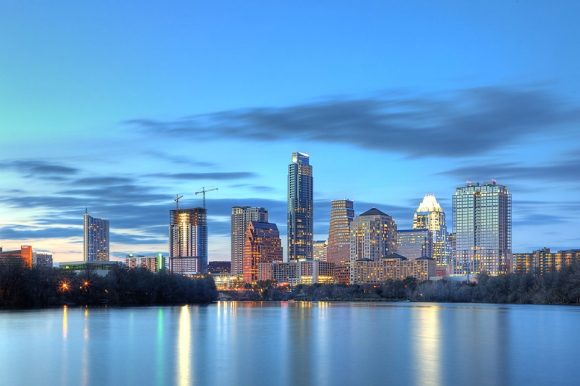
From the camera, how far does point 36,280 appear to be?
11138cm

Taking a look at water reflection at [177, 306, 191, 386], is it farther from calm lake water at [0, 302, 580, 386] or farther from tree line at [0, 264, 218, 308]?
tree line at [0, 264, 218, 308]

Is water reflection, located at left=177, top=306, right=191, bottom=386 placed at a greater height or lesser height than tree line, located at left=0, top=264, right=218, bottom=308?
greater

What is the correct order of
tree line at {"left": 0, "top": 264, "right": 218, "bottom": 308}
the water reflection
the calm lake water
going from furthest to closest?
tree line at {"left": 0, "top": 264, "right": 218, "bottom": 308} → the calm lake water → the water reflection

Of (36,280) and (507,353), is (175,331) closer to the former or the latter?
(507,353)

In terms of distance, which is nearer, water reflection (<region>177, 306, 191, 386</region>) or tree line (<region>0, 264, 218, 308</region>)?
water reflection (<region>177, 306, 191, 386</region>)

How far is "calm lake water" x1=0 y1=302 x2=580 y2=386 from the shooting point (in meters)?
33.8

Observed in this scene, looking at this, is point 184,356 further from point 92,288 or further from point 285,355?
point 92,288

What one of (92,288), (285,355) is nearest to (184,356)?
(285,355)

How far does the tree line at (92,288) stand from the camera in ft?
358

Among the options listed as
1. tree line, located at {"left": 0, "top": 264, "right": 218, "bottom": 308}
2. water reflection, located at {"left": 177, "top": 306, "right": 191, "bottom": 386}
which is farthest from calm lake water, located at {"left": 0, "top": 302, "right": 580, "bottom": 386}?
tree line, located at {"left": 0, "top": 264, "right": 218, "bottom": 308}

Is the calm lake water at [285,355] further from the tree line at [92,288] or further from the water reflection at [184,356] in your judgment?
the tree line at [92,288]

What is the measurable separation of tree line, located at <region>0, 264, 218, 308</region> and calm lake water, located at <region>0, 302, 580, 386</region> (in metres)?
45.1

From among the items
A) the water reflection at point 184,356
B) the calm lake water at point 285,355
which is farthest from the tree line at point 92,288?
the water reflection at point 184,356

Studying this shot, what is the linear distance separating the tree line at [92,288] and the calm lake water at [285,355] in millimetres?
45140
